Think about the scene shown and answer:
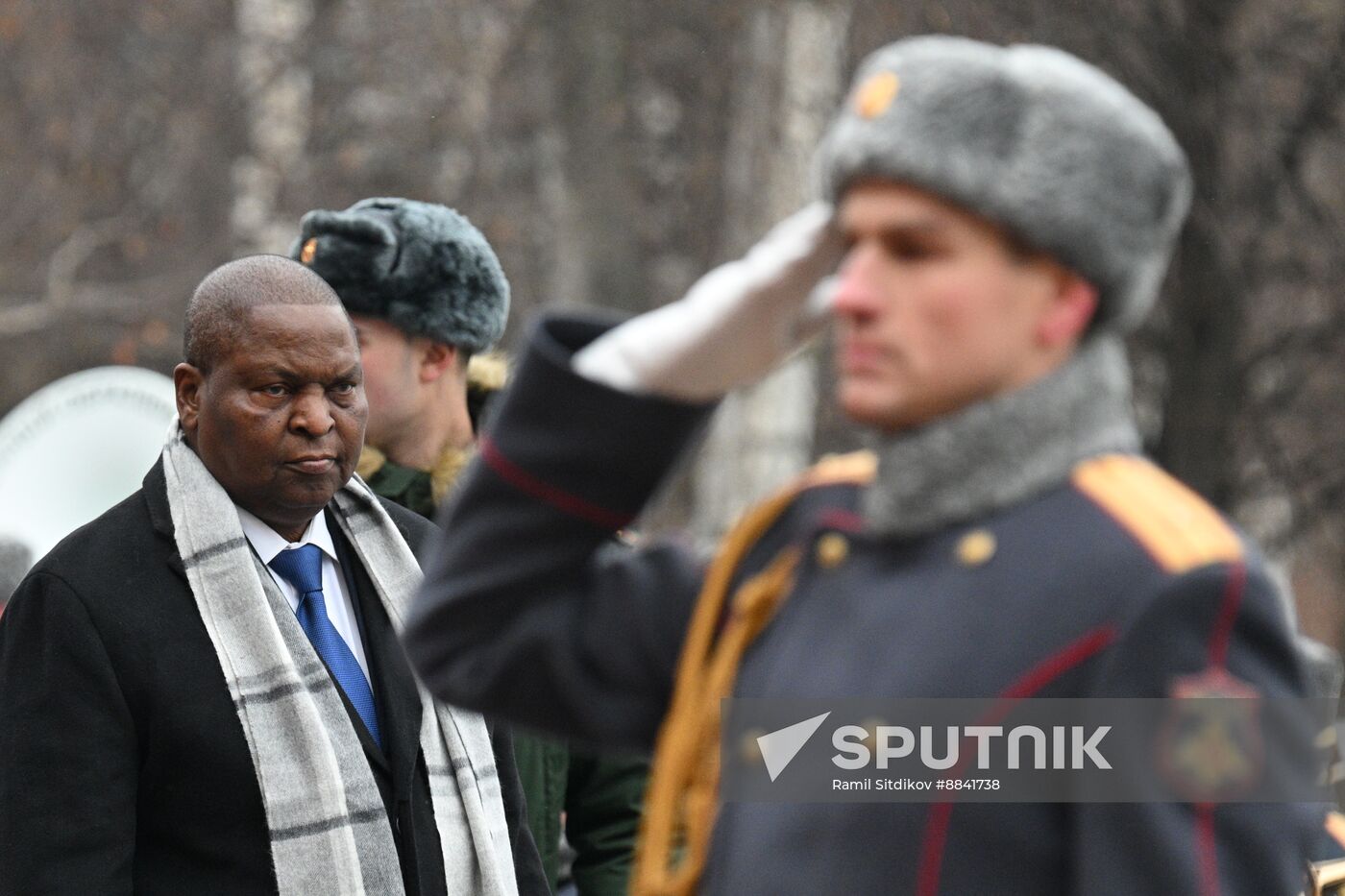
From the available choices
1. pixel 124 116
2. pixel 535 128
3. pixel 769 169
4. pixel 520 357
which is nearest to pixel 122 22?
pixel 124 116

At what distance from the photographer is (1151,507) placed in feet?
7.08

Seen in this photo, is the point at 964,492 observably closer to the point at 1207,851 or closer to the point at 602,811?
the point at 1207,851

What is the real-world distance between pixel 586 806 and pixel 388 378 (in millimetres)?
1004

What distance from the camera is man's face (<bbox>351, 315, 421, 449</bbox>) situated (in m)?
4.79

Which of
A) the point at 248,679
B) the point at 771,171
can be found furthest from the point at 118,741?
the point at 771,171

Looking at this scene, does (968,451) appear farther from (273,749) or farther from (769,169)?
(769,169)

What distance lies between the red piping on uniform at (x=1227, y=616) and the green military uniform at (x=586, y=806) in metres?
2.39

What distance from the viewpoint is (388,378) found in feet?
15.8

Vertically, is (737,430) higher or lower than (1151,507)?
lower

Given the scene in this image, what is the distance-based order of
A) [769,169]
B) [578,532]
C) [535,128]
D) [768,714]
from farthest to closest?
[535,128], [769,169], [578,532], [768,714]

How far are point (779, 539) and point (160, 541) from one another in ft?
5.05

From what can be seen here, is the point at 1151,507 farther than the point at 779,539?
No

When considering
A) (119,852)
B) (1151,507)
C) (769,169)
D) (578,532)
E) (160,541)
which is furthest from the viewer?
(769,169)

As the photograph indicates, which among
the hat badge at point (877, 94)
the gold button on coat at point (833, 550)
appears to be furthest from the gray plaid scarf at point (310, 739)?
the hat badge at point (877, 94)
